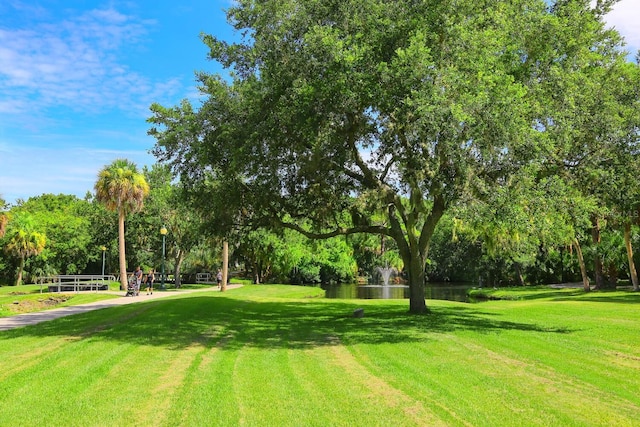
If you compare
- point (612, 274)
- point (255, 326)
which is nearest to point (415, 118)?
point (255, 326)

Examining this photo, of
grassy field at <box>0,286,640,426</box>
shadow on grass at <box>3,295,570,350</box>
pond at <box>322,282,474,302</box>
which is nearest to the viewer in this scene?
grassy field at <box>0,286,640,426</box>

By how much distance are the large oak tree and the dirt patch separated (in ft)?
37.6

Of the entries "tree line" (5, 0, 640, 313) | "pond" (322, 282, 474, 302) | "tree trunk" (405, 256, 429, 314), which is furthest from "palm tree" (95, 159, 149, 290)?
"tree trunk" (405, 256, 429, 314)

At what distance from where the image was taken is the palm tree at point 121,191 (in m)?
35.3

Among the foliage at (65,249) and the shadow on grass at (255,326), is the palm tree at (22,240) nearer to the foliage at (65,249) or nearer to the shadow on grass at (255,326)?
the foliage at (65,249)

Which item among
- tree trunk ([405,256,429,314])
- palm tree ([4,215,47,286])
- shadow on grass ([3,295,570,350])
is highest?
palm tree ([4,215,47,286])

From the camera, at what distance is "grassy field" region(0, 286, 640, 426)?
597cm

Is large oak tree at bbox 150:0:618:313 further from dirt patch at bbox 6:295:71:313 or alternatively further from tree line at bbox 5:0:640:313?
dirt patch at bbox 6:295:71:313

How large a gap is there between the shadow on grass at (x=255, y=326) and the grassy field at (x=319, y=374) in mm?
84

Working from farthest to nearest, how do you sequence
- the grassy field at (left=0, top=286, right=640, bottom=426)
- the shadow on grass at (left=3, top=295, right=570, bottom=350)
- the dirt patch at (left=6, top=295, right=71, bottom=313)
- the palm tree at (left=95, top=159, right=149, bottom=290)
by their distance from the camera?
the palm tree at (left=95, top=159, right=149, bottom=290), the dirt patch at (left=6, top=295, right=71, bottom=313), the shadow on grass at (left=3, top=295, right=570, bottom=350), the grassy field at (left=0, top=286, right=640, bottom=426)

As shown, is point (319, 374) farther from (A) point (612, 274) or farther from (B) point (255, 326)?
(A) point (612, 274)

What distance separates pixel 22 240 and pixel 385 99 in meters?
44.6

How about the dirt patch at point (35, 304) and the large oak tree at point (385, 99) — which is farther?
the dirt patch at point (35, 304)

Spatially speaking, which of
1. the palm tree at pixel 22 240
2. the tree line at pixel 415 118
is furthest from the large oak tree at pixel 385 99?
the palm tree at pixel 22 240
